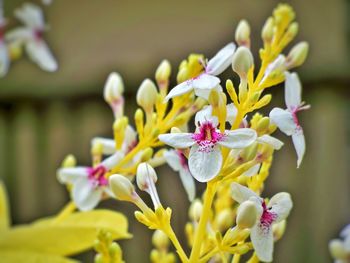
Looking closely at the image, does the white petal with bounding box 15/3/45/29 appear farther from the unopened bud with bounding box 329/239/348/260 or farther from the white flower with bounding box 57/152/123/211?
the unopened bud with bounding box 329/239/348/260

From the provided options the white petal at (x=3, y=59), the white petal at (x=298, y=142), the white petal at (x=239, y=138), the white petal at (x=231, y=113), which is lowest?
the white petal at (x=298, y=142)

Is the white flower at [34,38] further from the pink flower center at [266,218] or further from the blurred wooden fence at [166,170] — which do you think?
the blurred wooden fence at [166,170]

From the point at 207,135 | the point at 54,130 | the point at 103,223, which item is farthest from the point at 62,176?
the point at 54,130

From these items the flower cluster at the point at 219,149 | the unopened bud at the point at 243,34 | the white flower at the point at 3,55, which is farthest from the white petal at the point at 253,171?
the white flower at the point at 3,55

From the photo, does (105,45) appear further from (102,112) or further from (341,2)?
(341,2)

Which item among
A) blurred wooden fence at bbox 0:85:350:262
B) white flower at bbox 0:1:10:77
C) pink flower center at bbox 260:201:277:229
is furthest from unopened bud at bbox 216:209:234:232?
blurred wooden fence at bbox 0:85:350:262

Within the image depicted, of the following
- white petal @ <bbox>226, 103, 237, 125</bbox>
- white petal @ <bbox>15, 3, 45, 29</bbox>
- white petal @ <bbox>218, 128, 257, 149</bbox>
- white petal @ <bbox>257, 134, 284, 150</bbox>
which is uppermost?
white petal @ <bbox>15, 3, 45, 29</bbox>
